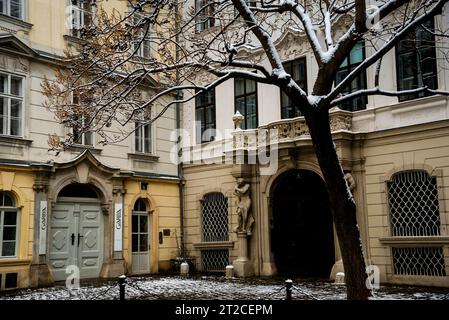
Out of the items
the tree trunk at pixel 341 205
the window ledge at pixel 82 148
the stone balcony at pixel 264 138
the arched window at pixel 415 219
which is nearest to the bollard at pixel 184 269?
the stone balcony at pixel 264 138

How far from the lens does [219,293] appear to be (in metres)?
14.1

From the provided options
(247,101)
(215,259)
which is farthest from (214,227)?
(247,101)

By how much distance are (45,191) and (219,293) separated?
6.49 metres

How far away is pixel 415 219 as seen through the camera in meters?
15.1

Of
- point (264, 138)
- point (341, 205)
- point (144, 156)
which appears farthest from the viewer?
point (144, 156)

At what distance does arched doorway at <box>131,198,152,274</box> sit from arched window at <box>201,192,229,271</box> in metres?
2.11

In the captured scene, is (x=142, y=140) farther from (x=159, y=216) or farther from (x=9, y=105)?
(x=9, y=105)

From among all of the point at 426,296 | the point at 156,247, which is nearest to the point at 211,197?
the point at 156,247

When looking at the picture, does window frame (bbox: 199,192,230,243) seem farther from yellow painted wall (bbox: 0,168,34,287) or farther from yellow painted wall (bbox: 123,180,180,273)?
yellow painted wall (bbox: 0,168,34,287)

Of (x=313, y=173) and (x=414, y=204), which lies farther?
(x=313, y=173)

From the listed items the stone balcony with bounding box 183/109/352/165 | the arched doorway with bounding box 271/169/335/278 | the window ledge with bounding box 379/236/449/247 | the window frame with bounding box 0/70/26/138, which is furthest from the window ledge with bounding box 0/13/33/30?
the window ledge with bounding box 379/236/449/247

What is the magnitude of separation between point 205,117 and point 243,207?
4.45 m
